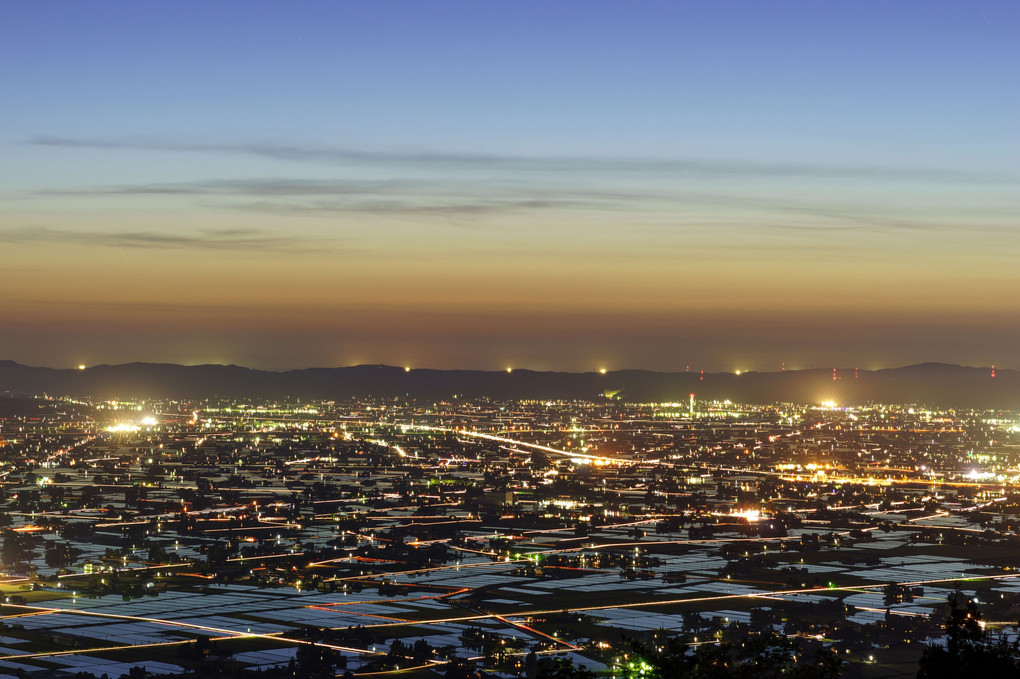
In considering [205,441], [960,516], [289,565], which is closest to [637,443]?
[205,441]

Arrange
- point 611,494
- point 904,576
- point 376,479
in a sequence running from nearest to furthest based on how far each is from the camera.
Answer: point 904,576
point 611,494
point 376,479

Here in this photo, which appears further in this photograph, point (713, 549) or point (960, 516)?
point (960, 516)

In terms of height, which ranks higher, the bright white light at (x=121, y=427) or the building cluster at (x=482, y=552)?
the bright white light at (x=121, y=427)

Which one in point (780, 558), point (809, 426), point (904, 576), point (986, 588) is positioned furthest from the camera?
point (809, 426)

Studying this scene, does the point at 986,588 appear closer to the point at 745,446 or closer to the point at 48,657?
the point at 48,657

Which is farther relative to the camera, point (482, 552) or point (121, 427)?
point (121, 427)

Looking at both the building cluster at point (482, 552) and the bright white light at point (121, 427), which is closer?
the building cluster at point (482, 552)

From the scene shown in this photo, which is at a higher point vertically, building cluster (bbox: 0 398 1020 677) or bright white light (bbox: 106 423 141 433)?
bright white light (bbox: 106 423 141 433)

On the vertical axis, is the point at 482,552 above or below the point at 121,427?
below

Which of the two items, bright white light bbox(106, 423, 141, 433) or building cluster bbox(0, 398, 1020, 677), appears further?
bright white light bbox(106, 423, 141, 433)

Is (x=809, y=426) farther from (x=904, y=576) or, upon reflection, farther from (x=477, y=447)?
(x=904, y=576)
